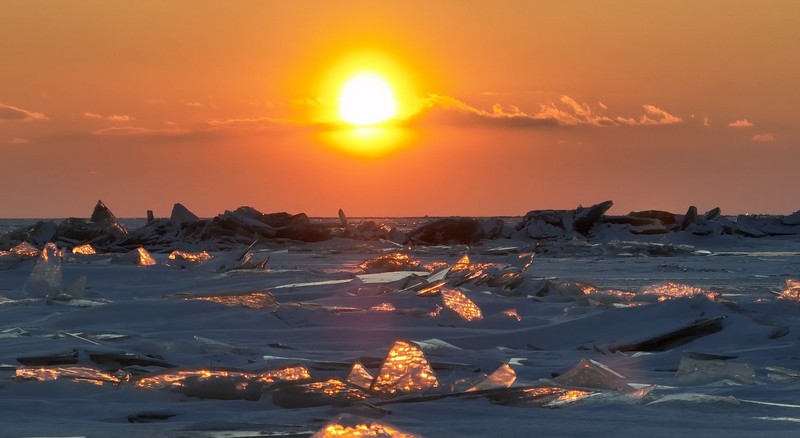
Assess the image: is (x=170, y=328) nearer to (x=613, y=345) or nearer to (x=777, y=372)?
(x=613, y=345)

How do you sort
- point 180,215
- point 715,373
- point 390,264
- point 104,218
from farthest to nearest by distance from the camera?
point 180,215 < point 104,218 < point 390,264 < point 715,373

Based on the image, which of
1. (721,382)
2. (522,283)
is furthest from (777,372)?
(522,283)

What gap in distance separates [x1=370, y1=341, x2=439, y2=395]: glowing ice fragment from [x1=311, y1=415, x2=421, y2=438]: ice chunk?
0.53 meters

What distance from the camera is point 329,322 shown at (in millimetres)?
3844

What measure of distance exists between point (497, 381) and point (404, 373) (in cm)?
24

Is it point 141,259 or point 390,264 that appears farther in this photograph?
point 390,264

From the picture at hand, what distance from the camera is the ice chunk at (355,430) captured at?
1.40 metres

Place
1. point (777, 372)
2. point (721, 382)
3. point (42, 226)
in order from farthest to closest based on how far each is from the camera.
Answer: point (42, 226) → point (777, 372) → point (721, 382)

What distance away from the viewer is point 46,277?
498 cm

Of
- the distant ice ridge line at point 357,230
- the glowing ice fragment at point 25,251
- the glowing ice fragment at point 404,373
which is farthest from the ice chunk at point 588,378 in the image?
the distant ice ridge line at point 357,230

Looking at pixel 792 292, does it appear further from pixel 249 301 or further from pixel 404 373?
pixel 404 373

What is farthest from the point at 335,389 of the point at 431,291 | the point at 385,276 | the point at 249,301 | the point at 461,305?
the point at 385,276

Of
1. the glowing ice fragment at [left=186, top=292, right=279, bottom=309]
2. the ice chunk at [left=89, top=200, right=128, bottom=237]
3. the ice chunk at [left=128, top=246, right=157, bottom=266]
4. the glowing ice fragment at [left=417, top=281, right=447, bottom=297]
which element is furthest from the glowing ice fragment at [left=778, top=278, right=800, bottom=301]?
the ice chunk at [left=89, top=200, right=128, bottom=237]

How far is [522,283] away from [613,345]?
7.78ft
